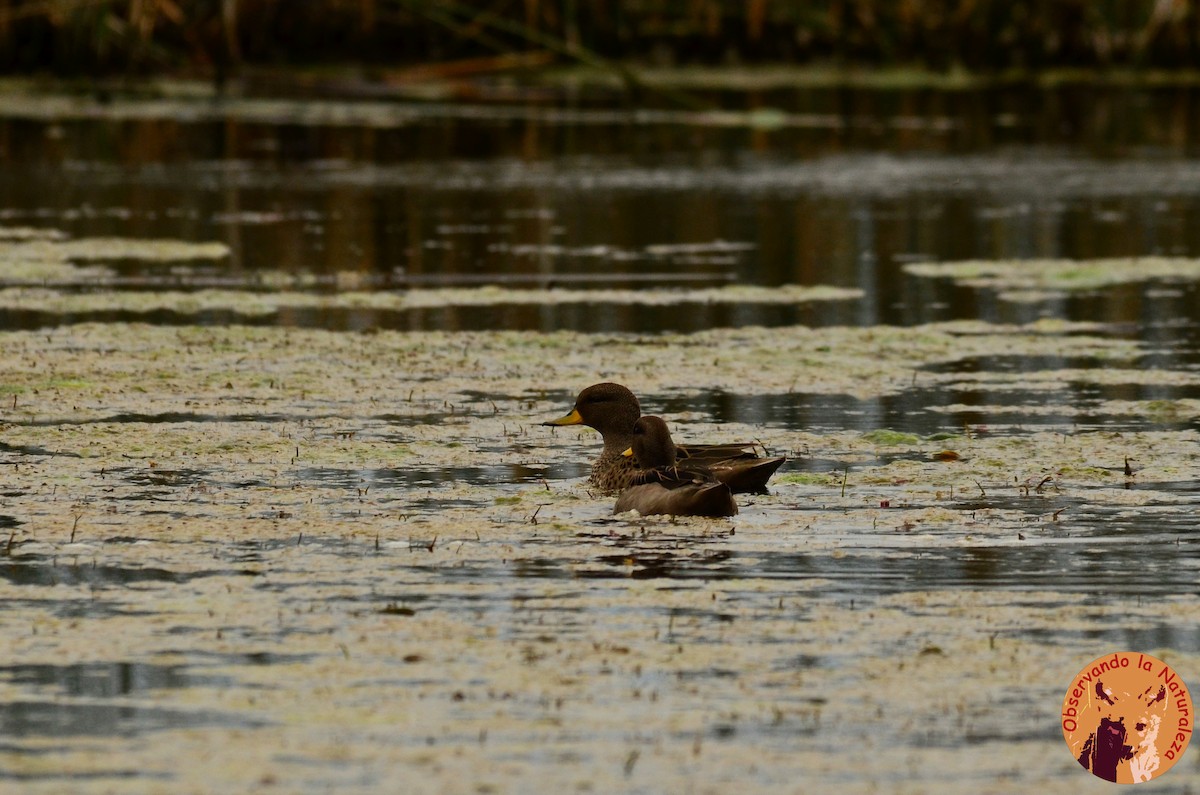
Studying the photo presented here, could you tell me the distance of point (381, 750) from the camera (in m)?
5.01

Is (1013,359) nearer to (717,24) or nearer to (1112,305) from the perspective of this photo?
(1112,305)

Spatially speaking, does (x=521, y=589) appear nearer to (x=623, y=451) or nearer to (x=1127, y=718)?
(x=1127, y=718)

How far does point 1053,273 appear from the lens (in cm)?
1460

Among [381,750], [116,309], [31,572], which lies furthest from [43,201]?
[381,750]

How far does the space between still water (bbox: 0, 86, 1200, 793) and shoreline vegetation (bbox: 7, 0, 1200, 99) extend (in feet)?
35.7

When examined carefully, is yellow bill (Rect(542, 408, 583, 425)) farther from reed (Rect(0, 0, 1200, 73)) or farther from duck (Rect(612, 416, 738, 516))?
reed (Rect(0, 0, 1200, 73))

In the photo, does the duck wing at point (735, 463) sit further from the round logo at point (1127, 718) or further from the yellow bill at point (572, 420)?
the round logo at point (1127, 718)

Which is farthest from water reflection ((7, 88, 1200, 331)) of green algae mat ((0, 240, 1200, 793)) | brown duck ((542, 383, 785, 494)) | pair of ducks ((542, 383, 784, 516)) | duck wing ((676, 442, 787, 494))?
duck wing ((676, 442, 787, 494))

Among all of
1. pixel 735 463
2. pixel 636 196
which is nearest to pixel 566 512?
pixel 735 463

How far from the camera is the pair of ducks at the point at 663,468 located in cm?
734

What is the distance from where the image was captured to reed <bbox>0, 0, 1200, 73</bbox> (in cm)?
2845

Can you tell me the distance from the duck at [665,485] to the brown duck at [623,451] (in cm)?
7

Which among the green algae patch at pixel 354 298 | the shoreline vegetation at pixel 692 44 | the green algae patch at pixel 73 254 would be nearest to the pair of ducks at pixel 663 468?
the green algae patch at pixel 354 298

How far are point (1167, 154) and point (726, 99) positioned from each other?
6707 millimetres
